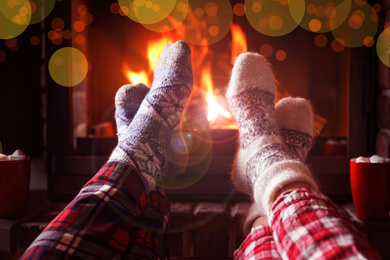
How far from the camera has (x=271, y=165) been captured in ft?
2.00

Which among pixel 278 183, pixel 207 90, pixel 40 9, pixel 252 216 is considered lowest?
pixel 252 216

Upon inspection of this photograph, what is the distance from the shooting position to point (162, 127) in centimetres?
81

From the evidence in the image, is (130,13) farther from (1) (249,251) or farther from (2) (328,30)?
(1) (249,251)

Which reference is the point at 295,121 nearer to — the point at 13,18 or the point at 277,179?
the point at 277,179

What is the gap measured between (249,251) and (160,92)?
0.49m

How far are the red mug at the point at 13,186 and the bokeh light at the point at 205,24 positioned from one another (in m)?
0.68

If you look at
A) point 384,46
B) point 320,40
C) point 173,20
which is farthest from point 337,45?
point 173,20

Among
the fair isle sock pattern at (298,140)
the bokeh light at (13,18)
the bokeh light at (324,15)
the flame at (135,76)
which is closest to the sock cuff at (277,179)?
the fair isle sock pattern at (298,140)

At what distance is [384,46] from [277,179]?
55 cm

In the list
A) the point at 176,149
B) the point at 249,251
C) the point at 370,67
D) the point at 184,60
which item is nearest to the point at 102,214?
the point at 249,251

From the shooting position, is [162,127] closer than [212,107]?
Yes

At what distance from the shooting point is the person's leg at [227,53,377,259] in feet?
1.31

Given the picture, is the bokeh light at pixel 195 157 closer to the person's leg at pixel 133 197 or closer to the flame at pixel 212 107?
the person's leg at pixel 133 197

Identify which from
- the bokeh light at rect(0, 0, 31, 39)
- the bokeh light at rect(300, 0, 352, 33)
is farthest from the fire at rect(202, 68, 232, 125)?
the bokeh light at rect(0, 0, 31, 39)
